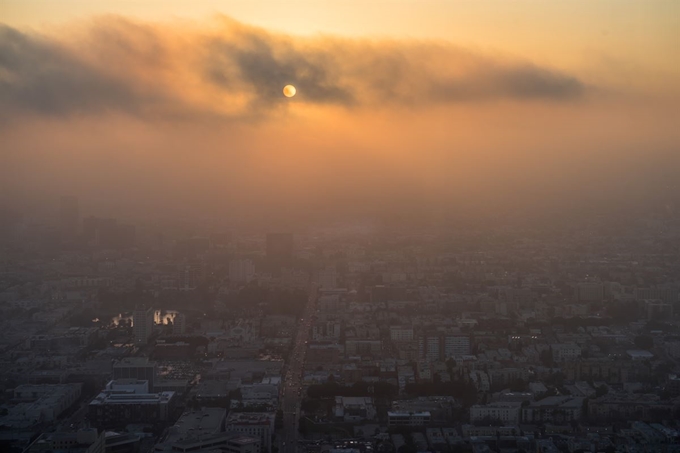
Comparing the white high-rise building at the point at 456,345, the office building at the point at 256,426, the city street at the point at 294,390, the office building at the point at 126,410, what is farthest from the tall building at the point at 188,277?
the office building at the point at 256,426

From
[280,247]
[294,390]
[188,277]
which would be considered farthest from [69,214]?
[294,390]

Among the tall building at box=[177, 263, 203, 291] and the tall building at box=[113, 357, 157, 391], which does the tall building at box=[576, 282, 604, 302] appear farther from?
the tall building at box=[113, 357, 157, 391]

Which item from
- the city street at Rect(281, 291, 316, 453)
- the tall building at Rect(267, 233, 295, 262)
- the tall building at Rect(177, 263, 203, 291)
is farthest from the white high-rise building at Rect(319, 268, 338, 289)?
the city street at Rect(281, 291, 316, 453)

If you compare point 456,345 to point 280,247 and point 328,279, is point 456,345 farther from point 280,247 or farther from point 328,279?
point 280,247

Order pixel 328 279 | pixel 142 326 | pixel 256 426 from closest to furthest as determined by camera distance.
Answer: pixel 256 426
pixel 142 326
pixel 328 279

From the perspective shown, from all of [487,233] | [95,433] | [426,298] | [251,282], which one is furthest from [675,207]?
[95,433]

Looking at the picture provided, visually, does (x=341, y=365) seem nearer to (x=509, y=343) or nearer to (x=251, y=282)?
(x=509, y=343)
